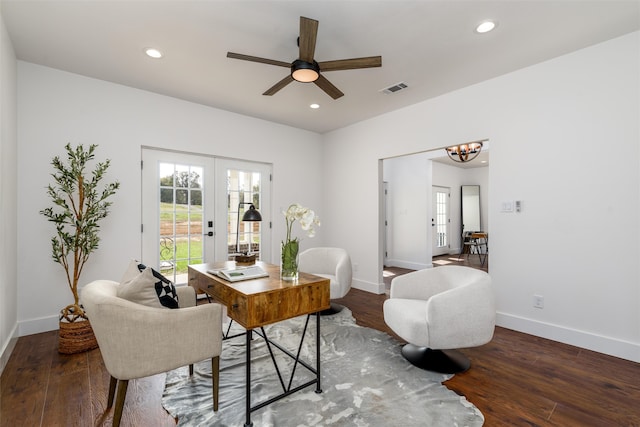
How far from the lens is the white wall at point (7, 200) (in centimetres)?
242

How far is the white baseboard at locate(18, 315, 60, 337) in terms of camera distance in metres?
3.08

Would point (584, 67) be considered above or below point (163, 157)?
above

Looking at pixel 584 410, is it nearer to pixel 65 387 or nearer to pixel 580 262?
pixel 580 262

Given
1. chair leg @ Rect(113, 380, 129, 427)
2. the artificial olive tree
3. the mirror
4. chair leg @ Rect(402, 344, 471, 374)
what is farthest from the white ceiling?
the mirror

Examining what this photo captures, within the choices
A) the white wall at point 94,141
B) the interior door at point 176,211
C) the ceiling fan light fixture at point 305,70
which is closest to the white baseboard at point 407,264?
the white wall at point 94,141

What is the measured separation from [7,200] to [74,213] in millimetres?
657

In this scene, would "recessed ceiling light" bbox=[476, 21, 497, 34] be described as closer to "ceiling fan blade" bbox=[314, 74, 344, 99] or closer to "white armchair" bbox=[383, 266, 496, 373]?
"ceiling fan blade" bbox=[314, 74, 344, 99]

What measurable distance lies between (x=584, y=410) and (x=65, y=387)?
3.57m

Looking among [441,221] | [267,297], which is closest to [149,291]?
[267,297]

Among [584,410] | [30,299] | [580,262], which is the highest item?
[580,262]

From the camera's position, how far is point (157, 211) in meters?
3.95

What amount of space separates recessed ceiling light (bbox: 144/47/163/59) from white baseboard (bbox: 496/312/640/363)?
452 centimetres

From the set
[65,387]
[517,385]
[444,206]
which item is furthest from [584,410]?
[444,206]

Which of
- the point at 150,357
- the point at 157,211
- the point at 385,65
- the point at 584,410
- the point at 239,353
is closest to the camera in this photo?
the point at 150,357
